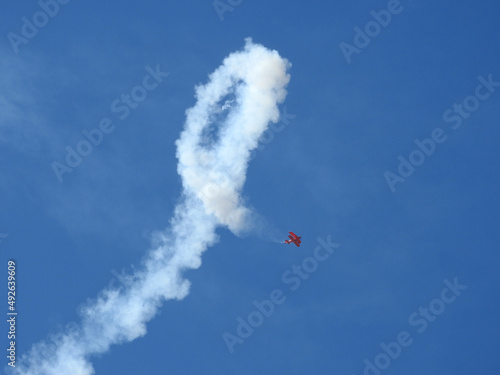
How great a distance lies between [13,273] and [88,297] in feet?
24.9

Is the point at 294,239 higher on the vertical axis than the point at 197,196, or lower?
lower

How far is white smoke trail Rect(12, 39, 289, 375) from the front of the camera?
5953 cm

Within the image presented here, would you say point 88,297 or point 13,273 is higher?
point 13,273

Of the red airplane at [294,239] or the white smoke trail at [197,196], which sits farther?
the red airplane at [294,239]

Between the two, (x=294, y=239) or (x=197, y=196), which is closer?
(x=197, y=196)

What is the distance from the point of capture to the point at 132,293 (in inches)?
2360

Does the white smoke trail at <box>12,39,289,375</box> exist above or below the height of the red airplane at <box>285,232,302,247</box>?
above

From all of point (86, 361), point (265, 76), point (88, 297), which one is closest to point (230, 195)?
point (265, 76)

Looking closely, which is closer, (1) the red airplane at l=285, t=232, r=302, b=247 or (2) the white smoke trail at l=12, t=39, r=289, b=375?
(2) the white smoke trail at l=12, t=39, r=289, b=375

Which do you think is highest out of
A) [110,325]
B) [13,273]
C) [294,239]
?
[13,273]

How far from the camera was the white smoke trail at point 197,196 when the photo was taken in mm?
59531

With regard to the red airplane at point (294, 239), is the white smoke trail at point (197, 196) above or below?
above

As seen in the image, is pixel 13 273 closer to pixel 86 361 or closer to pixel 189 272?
pixel 86 361

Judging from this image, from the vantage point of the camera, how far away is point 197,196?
5978 centimetres
